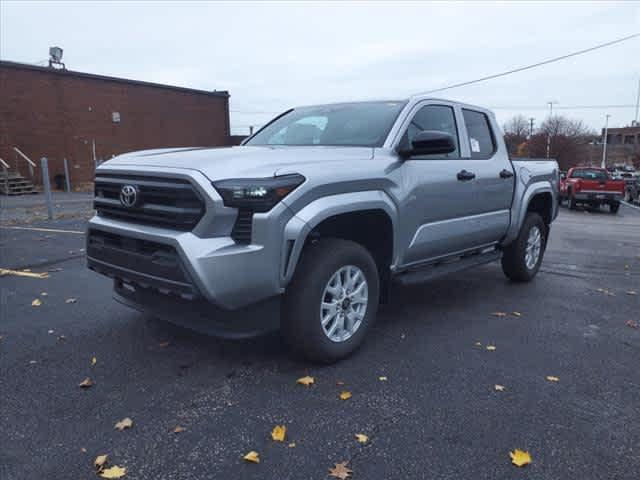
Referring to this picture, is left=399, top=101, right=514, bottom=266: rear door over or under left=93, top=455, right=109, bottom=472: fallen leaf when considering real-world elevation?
over

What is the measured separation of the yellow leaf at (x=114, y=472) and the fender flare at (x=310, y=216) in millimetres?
1297

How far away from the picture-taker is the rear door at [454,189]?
13.3 ft

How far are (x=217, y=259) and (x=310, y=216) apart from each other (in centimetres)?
63

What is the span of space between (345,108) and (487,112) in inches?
70.9

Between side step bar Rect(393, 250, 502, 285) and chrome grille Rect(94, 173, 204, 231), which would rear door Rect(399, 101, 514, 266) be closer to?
side step bar Rect(393, 250, 502, 285)

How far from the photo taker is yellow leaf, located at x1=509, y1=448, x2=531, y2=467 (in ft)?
8.08

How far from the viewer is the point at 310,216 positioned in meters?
3.12

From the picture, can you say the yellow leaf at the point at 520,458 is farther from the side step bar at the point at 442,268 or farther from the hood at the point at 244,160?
the hood at the point at 244,160

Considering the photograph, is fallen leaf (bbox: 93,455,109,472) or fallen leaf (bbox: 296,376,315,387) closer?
fallen leaf (bbox: 93,455,109,472)

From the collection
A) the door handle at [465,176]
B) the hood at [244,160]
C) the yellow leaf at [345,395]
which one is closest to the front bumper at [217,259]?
the hood at [244,160]

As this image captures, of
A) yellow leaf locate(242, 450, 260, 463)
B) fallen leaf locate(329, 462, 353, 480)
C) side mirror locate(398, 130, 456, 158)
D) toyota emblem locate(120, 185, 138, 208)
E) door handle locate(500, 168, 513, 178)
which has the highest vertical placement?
side mirror locate(398, 130, 456, 158)

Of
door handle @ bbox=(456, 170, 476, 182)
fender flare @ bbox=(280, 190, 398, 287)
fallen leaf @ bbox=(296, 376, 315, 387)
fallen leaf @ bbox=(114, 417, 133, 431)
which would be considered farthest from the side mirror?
fallen leaf @ bbox=(114, 417, 133, 431)

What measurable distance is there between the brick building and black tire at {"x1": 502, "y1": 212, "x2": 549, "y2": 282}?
70.6 ft

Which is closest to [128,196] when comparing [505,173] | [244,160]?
[244,160]
